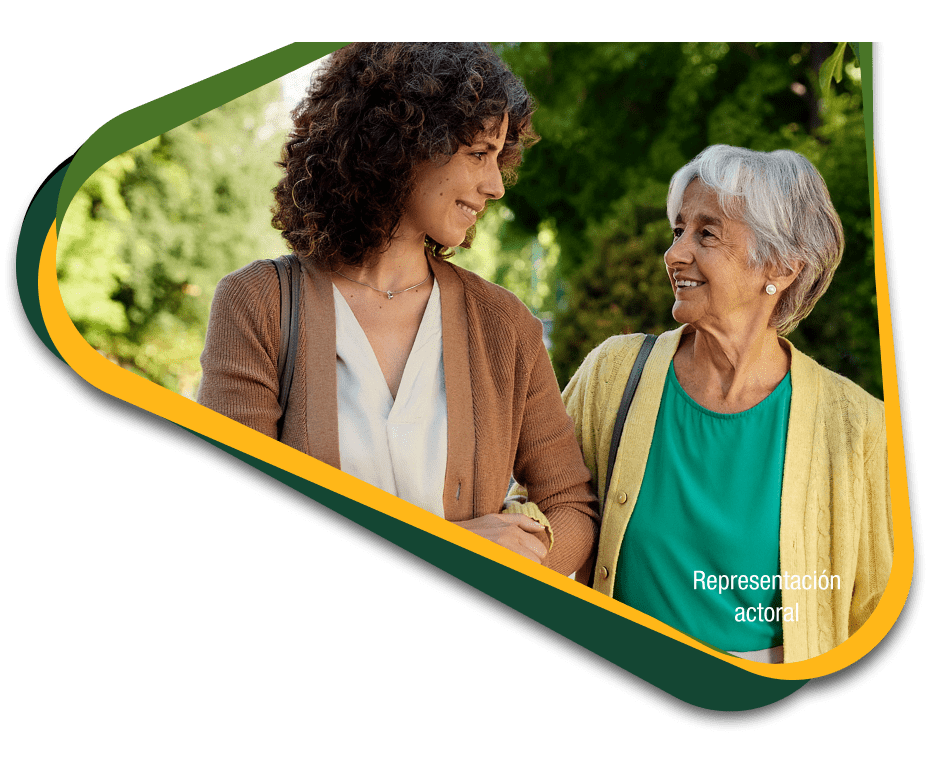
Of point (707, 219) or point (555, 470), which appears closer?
point (707, 219)

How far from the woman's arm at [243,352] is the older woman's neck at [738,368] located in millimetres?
1158

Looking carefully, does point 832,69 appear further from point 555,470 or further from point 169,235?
point 169,235

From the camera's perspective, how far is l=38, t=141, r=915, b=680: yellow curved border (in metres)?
2.05

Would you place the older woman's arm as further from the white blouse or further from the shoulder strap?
the white blouse

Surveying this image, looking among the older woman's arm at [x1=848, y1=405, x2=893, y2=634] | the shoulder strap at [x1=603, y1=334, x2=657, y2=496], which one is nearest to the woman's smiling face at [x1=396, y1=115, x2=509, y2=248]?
the shoulder strap at [x1=603, y1=334, x2=657, y2=496]

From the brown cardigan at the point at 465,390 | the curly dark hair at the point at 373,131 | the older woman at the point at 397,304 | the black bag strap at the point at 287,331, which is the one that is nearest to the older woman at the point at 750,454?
the brown cardigan at the point at 465,390

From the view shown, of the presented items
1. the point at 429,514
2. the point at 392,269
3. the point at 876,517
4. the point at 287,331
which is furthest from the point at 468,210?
Result: the point at 876,517

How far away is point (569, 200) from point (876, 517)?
1412 millimetres

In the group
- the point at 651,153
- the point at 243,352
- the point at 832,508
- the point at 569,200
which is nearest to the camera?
the point at 243,352

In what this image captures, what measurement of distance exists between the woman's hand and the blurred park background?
2.49 feet

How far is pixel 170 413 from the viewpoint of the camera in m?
2.10

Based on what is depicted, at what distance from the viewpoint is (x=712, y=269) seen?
2.18 meters

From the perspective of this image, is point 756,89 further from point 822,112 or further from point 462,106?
point 462,106

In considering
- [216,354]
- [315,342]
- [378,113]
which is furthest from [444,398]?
[378,113]
